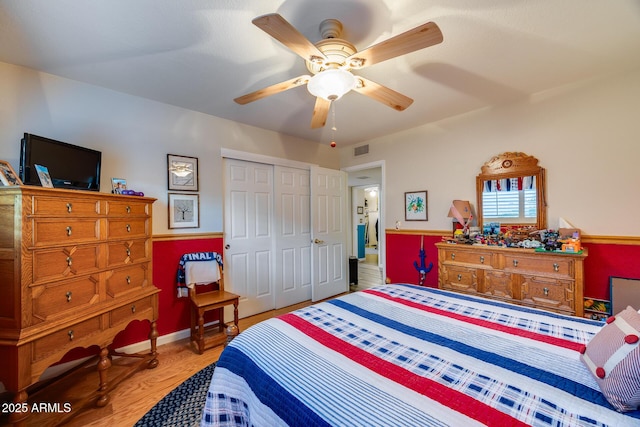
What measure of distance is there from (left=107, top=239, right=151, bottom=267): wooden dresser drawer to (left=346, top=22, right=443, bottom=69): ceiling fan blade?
2076 mm

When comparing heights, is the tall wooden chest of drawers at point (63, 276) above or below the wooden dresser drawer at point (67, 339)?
above

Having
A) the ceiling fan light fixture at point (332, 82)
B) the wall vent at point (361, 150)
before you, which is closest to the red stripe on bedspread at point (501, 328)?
the ceiling fan light fixture at point (332, 82)

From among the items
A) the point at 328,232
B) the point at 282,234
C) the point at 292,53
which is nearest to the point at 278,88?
the point at 292,53

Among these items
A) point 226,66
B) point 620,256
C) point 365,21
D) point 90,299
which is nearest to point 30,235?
point 90,299

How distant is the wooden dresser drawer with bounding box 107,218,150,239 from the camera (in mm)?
1960

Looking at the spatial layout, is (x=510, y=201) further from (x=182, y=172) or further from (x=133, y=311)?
(x=133, y=311)

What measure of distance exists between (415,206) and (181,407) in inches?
122

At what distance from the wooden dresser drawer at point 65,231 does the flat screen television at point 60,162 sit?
41 centimetres

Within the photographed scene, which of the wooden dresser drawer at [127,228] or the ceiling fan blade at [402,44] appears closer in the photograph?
the ceiling fan blade at [402,44]

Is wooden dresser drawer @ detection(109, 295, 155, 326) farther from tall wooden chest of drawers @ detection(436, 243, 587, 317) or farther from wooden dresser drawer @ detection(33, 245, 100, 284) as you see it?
tall wooden chest of drawers @ detection(436, 243, 587, 317)

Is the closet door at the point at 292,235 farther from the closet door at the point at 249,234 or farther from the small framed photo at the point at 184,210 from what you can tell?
the small framed photo at the point at 184,210

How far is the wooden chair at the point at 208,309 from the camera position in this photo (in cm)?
248

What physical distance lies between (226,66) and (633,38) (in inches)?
110

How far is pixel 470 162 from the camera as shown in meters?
3.02
